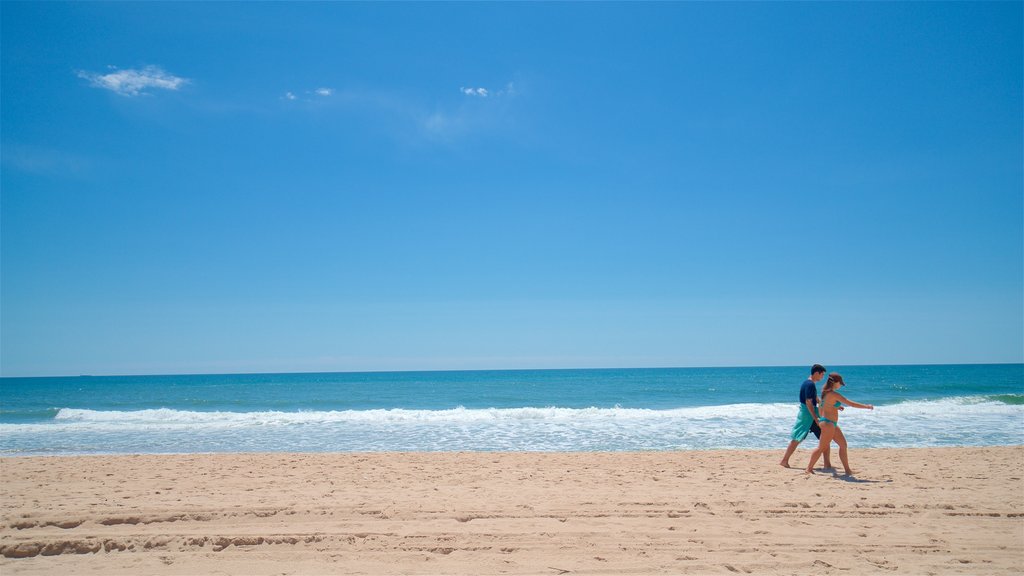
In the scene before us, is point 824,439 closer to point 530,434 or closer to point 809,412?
point 809,412

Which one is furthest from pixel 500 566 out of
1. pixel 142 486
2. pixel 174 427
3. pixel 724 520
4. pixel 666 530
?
pixel 174 427

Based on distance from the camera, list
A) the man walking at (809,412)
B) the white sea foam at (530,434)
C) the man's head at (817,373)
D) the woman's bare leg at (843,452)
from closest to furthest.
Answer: the woman's bare leg at (843,452) → the man's head at (817,373) → the man walking at (809,412) → the white sea foam at (530,434)

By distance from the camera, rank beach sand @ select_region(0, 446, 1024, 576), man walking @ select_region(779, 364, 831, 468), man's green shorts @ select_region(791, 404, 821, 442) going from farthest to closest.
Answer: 1. man's green shorts @ select_region(791, 404, 821, 442)
2. man walking @ select_region(779, 364, 831, 468)
3. beach sand @ select_region(0, 446, 1024, 576)

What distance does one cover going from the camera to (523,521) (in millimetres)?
5820

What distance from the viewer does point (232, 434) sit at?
16.7 m

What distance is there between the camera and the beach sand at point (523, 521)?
474cm

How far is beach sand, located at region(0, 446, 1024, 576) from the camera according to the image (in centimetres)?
474

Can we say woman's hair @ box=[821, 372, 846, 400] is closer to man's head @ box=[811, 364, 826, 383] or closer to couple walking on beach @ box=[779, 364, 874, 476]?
couple walking on beach @ box=[779, 364, 874, 476]

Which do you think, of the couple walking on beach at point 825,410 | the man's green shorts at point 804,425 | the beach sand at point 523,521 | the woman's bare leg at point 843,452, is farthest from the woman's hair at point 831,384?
the beach sand at point 523,521

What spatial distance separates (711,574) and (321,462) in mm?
8286

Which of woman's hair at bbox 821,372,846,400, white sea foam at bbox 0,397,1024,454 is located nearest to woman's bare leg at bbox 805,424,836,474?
woman's hair at bbox 821,372,846,400

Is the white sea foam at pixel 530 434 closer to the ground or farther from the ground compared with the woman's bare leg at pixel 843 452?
closer to the ground

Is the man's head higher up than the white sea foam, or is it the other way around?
the man's head

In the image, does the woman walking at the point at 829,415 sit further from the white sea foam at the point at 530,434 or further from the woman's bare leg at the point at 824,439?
the white sea foam at the point at 530,434
